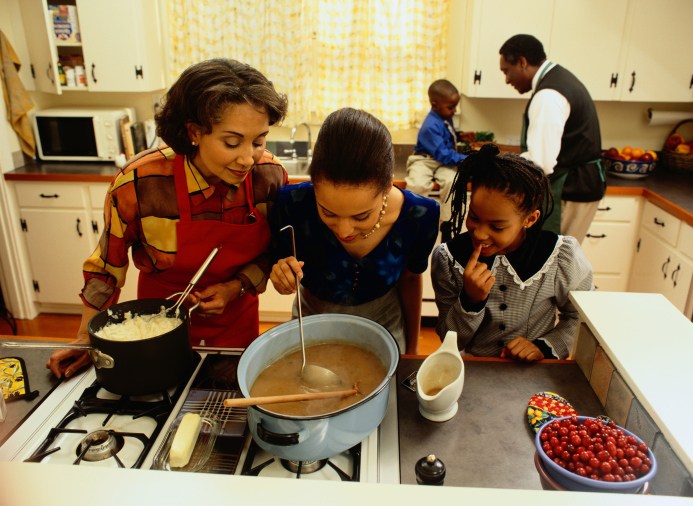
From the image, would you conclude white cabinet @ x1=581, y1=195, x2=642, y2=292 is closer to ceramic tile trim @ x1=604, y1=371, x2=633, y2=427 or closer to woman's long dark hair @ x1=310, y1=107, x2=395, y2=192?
ceramic tile trim @ x1=604, y1=371, x2=633, y2=427

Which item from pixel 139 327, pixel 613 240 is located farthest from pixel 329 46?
pixel 139 327

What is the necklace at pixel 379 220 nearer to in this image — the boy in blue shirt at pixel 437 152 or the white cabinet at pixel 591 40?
the boy in blue shirt at pixel 437 152

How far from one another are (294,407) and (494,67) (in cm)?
272

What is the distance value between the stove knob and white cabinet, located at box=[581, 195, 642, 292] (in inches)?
102

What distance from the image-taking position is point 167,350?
1033 mm

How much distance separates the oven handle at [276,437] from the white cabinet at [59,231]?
2582 millimetres

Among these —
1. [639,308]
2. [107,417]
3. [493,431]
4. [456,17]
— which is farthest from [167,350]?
[456,17]

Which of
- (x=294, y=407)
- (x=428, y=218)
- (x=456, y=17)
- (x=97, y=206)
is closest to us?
(x=294, y=407)

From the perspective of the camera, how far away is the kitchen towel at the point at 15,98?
297 cm

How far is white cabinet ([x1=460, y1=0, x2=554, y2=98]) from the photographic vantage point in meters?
3.02

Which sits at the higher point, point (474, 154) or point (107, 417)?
point (474, 154)

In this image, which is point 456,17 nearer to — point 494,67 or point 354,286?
point 494,67

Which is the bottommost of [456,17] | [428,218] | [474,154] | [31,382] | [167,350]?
[31,382]

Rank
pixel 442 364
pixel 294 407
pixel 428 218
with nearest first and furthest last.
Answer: pixel 294 407 < pixel 442 364 < pixel 428 218
